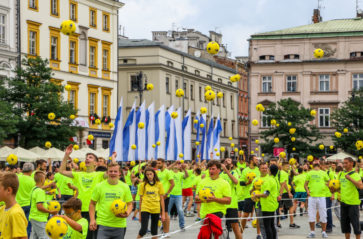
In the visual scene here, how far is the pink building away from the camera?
73250 millimetres

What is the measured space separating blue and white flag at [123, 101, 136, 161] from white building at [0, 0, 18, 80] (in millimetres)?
15284

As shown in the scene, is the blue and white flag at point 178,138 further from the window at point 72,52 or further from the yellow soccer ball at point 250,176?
the window at point 72,52

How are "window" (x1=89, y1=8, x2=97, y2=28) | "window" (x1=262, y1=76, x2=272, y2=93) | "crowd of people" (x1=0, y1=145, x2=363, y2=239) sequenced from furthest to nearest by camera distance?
1. "window" (x1=262, y1=76, x2=272, y2=93)
2. "window" (x1=89, y1=8, x2=97, y2=28)
3. "crowd of people" (x1=0, y1=145, x2=363, y2=239)

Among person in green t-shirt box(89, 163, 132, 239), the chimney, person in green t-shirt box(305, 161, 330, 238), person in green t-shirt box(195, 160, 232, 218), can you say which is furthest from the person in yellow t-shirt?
the chimney

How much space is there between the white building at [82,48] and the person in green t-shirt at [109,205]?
117ft

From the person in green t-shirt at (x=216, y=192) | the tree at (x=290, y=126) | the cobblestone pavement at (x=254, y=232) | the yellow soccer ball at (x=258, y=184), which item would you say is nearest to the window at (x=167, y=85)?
the tree at (x=290, y=126)

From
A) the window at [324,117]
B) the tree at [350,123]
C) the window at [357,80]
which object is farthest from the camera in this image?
the window at [324,117]

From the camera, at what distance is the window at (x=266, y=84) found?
2975 inches

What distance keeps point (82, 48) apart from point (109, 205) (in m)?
42.7

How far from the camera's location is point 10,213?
7.04 metres

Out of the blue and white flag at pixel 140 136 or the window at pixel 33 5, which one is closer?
the blue and white flag at pixel 140 136

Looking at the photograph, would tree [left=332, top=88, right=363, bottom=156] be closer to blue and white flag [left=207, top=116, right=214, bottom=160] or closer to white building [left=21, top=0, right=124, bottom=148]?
white building [left=21, top=0, right=124, bottom=148]

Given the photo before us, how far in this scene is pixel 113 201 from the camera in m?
11.1

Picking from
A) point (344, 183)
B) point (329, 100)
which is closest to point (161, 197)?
point (344, 183)
